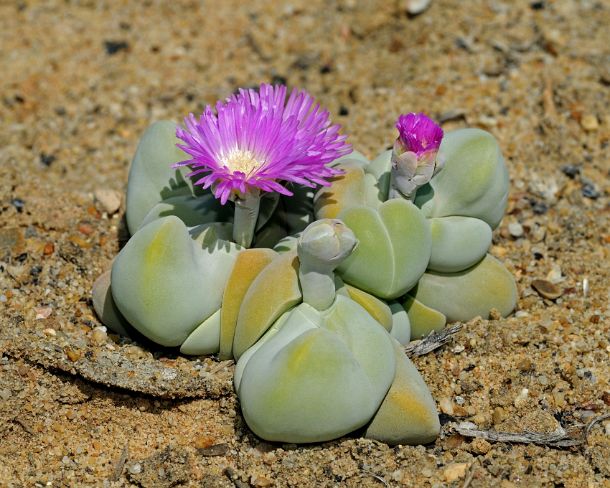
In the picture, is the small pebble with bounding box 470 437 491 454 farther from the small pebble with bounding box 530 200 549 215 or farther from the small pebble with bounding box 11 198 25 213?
the small pebble with bounding box 11 198 25 213

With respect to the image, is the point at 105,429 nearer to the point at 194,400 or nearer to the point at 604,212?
the point at 194,400

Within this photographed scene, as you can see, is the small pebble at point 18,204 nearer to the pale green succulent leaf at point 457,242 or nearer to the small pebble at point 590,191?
the pale green succulent leaf at point 457,242

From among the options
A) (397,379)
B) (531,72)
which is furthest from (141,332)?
(531,72)

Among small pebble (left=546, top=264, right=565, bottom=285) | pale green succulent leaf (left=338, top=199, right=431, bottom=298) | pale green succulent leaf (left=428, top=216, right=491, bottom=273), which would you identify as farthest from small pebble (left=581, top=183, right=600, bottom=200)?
pale green succulent leaf (left=338, top=199, right=431, bottom=298)

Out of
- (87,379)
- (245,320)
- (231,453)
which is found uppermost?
(245,320)

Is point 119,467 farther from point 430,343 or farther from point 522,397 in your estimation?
point 522,397

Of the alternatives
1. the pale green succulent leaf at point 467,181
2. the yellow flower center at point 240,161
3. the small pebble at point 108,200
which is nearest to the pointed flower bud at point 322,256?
the yellow flower center at point 240,161
